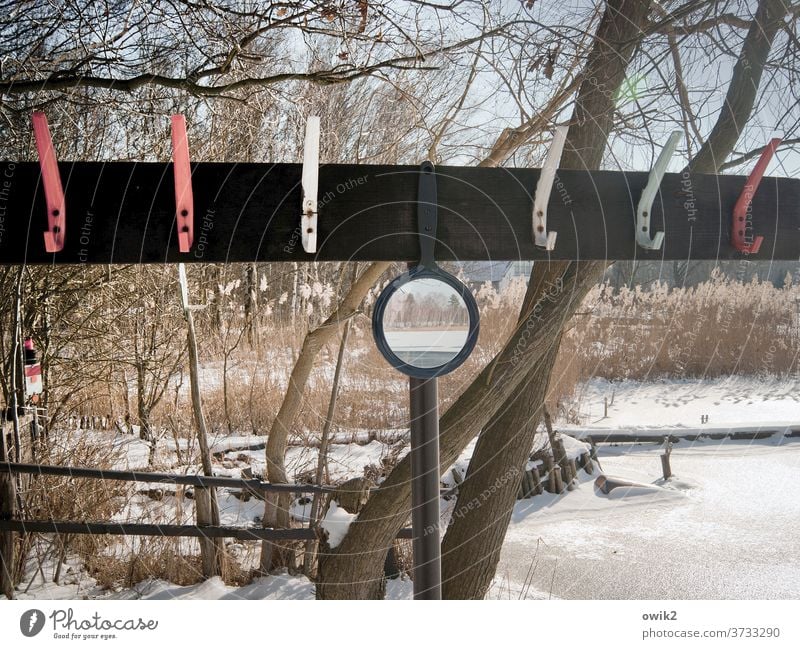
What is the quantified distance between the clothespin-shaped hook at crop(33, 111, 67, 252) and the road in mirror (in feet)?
0.86

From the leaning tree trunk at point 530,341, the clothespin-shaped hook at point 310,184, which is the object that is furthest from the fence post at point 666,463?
the clothespin-shaped hook at point 310,184

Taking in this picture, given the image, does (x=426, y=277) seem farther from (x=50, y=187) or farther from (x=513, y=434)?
(x=513, y=434)

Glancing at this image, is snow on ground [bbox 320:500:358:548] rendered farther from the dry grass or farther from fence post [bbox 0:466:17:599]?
fence post [bbox 0:466:17:599]

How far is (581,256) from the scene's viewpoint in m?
0.54

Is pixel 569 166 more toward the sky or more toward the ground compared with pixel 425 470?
more toward the sky

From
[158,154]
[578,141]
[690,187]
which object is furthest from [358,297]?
[690,187]

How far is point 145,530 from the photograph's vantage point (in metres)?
1.21

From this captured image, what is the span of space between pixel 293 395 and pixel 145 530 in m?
0.39

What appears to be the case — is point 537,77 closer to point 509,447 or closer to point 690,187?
point 690,187

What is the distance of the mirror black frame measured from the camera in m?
0.48

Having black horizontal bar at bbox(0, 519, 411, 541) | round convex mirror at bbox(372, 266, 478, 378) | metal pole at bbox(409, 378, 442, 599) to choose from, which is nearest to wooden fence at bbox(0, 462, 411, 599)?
black horizontal bar at bbox(0, 519, 411, 541)

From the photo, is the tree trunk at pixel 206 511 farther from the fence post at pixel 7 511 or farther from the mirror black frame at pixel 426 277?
the mirror black frame at pixel 426 277

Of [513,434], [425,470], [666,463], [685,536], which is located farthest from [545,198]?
[666,463]

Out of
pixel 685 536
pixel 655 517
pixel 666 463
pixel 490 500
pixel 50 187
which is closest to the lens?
pixel 50 187
